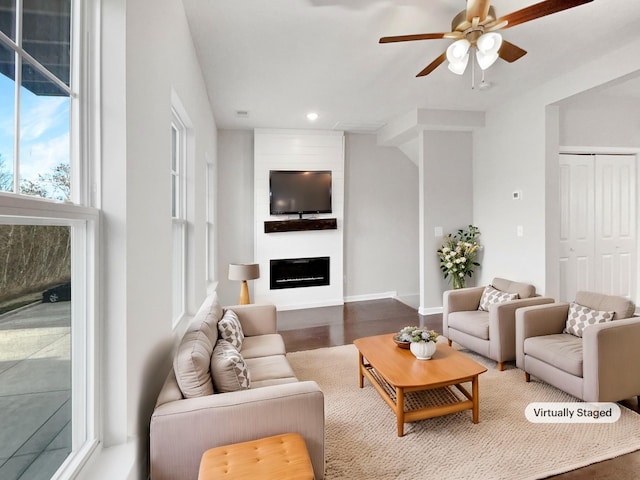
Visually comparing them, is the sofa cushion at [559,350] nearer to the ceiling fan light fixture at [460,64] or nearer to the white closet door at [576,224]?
the white closet door at [576,224]

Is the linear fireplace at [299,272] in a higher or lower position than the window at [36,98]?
lower

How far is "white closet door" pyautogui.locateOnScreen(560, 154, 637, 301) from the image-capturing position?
442cm

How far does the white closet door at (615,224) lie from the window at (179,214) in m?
5.19

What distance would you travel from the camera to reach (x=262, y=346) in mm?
2625

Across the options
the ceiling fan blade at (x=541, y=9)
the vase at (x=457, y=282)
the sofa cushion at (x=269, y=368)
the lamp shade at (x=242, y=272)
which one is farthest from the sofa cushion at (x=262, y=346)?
the vase at (x=457, y=282)

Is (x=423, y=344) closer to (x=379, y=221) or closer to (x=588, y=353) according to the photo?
(x=588, y=353)

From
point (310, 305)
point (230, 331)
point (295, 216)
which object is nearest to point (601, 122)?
point (295, 216)

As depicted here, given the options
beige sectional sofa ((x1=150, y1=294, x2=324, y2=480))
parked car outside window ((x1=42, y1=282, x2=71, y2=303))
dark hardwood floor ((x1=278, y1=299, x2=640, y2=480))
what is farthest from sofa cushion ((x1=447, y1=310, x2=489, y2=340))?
parked car outside window ((x1=42, y1=282, x2=71, y2=303))

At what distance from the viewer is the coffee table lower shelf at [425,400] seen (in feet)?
6.82

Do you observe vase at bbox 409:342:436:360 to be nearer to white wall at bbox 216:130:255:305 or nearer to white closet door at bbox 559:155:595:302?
white closet door at bbox 559:155:595:302

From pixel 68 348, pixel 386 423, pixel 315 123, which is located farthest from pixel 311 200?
pixel 68 348

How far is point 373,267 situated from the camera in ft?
19.5

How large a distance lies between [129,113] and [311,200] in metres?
4.15

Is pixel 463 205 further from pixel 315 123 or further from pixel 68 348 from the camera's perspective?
pixel 68 348
